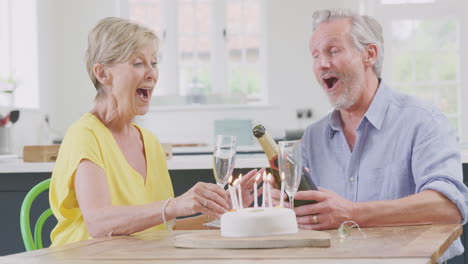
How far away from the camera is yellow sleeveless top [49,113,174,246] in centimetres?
179

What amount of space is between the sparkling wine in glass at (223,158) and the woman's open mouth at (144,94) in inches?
19.6

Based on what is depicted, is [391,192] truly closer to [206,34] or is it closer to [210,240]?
[210,240]

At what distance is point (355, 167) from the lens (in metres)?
1.93

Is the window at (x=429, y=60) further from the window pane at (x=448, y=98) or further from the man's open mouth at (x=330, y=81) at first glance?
the man's open mouth at (x=330, y=81)

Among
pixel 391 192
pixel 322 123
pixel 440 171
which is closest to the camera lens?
pixel 440 171

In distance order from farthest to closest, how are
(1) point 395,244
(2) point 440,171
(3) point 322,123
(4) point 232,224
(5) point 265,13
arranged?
(5) point 265,13 → (3) point 322,123 → (2) point 440,171 → (4) point 232,224 → (1) point 395,244

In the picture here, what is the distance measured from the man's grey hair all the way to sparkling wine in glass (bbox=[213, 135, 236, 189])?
0.62 meters

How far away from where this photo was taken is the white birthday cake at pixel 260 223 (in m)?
1.39

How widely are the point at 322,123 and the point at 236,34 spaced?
5.38m

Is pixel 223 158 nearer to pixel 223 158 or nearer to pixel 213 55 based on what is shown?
pixel 223 158

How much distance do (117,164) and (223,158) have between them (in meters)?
0.44

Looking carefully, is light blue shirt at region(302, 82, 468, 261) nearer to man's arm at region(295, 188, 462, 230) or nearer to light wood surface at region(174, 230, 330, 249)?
man's arm at region(295, 188, 462, 230)

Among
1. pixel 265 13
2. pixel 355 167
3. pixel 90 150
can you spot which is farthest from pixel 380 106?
pixel 265 13

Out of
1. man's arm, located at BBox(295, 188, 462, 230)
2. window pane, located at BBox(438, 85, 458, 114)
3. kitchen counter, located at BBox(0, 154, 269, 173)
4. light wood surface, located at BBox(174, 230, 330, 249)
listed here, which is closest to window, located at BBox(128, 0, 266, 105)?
window pane, located at BBox(438, 85, 458, 114)
